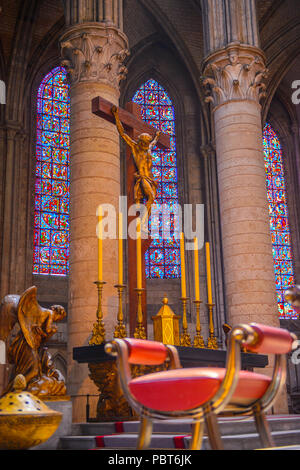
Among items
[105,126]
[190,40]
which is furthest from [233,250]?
[190,40]

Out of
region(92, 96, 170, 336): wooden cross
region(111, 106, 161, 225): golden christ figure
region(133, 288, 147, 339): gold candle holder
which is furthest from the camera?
region(111, 106, 161, 225): golden christ figure

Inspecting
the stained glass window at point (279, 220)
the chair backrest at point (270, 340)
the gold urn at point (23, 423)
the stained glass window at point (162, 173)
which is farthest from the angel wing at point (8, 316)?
the stained glass window at point (279, 220)

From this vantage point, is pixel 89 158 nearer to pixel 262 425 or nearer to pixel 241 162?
pixel 241 162

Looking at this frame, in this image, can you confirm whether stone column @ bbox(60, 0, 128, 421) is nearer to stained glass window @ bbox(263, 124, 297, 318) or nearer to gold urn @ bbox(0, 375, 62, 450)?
gold urn @ bbox(0, 375, 62, 450)

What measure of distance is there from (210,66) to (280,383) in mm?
8167

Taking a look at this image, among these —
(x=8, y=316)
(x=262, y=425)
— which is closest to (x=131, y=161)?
(x=8, y=316)

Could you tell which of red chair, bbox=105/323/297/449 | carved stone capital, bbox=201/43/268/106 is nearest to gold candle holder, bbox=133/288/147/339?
red chair, bbox=105/323/297/449

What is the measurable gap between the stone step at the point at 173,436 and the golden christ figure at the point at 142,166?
2525mm

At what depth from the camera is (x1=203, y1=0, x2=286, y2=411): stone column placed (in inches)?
357

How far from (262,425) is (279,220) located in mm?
16020

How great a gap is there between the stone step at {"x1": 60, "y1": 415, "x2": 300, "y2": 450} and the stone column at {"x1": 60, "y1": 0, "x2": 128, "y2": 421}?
3.32 m

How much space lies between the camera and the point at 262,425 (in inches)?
113

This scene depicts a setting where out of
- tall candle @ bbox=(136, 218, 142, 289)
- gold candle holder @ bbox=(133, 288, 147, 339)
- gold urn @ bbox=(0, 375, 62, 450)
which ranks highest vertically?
tall candle @ bbox=(136, 218, 142, 289)

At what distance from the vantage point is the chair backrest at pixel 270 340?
8.30 ft
